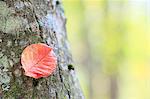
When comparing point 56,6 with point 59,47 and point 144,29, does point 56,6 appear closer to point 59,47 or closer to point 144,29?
point 59,47

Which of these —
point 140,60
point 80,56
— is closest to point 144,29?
point 140,60

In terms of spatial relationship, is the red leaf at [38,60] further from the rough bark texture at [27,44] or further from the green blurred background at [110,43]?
the green blurred background at [110,43]

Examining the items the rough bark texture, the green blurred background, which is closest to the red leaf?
the rough bark texture

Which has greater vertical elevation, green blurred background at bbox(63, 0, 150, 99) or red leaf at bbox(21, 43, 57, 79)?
red leaf at bbox(21, 43, 57, 79)

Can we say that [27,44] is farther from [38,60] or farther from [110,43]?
[110,43]

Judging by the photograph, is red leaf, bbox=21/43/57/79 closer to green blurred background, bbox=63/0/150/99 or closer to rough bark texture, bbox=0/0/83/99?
rough bark texture, bbox=0/0/83/99

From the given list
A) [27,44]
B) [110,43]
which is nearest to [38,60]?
[27,44]
